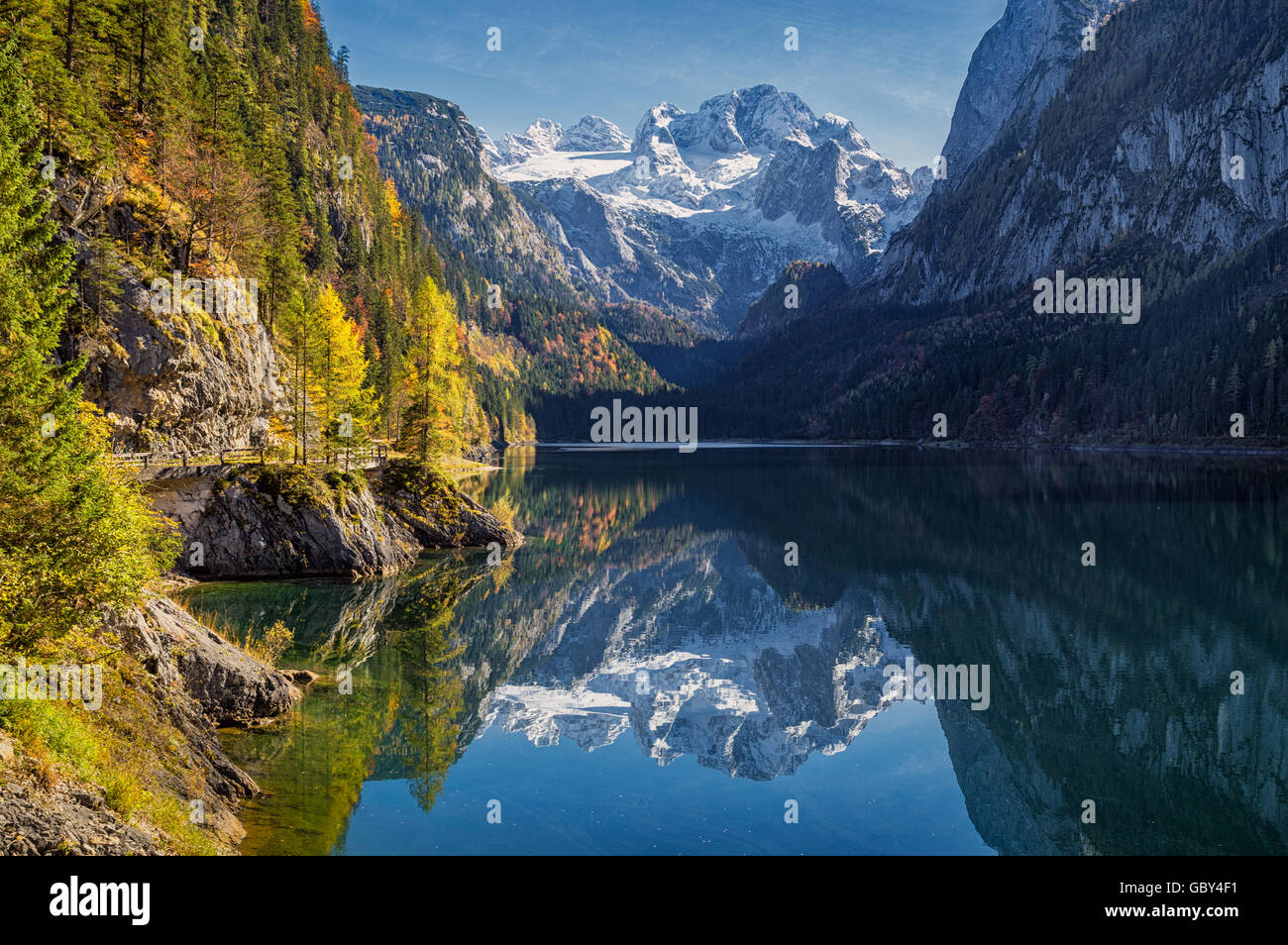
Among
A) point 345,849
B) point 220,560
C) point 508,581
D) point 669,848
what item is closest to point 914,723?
point 669,848

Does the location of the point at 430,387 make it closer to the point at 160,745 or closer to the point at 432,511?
the point at 432,511

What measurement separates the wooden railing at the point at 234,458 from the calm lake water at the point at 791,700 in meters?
6.86

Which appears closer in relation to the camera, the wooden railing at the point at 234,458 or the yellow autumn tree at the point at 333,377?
the wooden railing at the point at 234,458

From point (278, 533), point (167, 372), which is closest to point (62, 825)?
point (278, 533)

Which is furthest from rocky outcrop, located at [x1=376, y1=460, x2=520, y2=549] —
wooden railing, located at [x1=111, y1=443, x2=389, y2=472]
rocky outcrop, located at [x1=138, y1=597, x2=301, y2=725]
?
rocky outcrop, located at [x1=138, y1=597, x2=301, y2=725]

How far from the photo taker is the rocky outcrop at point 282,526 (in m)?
40.2

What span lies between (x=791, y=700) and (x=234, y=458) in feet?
124

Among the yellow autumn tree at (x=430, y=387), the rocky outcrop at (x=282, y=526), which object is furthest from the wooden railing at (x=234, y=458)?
the yellow autumn tree at (x=430, y=387)

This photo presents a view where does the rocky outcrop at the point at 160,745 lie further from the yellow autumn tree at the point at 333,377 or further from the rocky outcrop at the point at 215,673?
the yellow autumn tree at the point at 333,377

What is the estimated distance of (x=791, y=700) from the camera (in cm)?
2588

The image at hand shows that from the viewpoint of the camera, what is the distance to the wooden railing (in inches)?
1576
